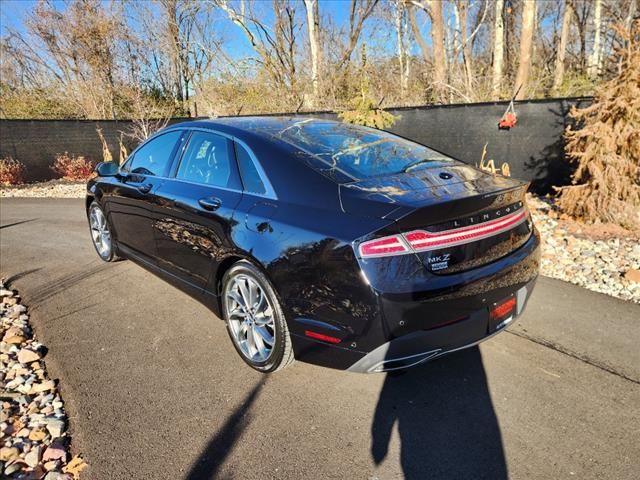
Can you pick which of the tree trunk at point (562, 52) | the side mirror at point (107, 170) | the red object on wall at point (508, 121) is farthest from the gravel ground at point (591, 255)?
the tree trunk at point (562, 52)

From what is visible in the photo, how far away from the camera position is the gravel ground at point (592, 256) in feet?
13.6

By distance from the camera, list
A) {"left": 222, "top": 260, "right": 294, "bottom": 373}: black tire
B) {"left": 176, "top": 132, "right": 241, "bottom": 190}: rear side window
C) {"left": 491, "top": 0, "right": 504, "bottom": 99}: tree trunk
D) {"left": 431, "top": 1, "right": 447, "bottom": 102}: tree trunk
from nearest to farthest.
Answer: {"left": 222, "top": 260, "right": 294, "bottom": 373}: black tire → {"left": 176, "top": 132, "right": 241, "bottom": 190}: rear side window → {"left": 491, "top": 0, "right": 504, "bottom": 99}: tree trunk → {"left": 431, "top": 1, "right": 447, "bottom": 102}: tree trunk

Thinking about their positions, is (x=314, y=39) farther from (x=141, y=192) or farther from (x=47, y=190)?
(x=141, y=192)

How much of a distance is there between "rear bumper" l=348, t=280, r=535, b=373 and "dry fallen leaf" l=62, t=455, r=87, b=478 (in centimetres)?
138

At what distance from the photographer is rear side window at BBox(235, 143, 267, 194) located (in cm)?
270

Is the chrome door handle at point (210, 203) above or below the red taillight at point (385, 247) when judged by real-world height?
above

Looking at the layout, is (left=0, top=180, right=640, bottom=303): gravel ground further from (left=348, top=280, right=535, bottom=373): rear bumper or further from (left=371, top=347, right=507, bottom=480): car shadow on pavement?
(left=348, top=280, right=535, bottom=373): rear bumper

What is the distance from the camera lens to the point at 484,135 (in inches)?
332

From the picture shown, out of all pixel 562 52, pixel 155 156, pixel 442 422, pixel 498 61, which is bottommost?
pixel 442 422

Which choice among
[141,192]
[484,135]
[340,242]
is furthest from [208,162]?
[484,135]

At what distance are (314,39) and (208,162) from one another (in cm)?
1670

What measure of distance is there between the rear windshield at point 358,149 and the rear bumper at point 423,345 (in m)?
0.95

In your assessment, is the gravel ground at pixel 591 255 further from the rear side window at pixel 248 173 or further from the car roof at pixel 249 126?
the rear side window at pixel 248 173

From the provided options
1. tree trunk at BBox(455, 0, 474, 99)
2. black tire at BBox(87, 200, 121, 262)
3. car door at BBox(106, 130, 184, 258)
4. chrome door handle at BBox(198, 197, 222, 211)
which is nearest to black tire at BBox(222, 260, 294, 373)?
chrome door handle at BBox(198, 197, 222, 211)
